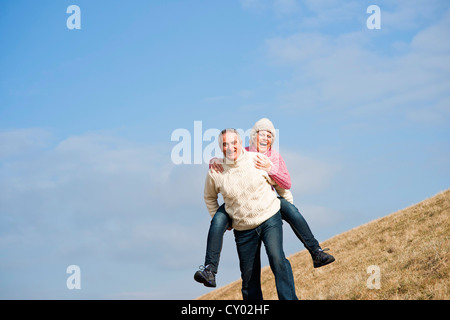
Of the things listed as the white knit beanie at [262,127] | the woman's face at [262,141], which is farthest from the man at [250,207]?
the white knit beanie at [262,127]

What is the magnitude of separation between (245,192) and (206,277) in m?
1.43

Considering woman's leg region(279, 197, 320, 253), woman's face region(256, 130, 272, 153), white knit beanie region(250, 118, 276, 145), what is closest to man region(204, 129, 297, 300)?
woman's leg region(279, 197, 320, 253)

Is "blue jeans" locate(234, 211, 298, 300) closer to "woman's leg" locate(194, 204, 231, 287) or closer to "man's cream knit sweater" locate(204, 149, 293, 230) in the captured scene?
"man's cream knit sweater" locate(204, 149, 293, 230)

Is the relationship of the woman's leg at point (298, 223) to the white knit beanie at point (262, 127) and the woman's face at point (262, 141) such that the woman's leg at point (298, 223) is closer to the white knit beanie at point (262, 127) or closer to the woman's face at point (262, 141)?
the woman's face at point (262, 141)

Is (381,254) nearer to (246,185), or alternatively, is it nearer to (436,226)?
(436,226)

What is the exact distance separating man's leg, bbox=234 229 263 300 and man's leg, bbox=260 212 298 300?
21cm

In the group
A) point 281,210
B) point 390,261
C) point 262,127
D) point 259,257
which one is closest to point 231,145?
point 262,127

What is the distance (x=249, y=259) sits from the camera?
7.87m

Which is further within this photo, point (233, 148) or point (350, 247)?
point (350, 247)

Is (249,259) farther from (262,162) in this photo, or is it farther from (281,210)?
(262,162)
